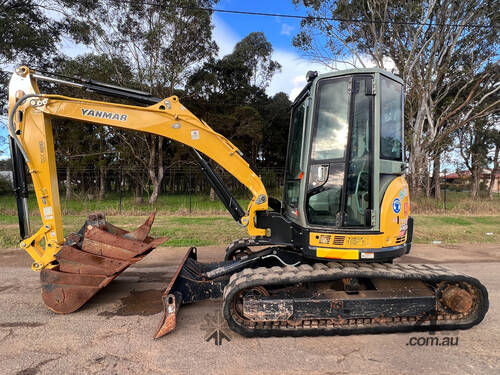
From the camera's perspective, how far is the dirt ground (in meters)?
2.54

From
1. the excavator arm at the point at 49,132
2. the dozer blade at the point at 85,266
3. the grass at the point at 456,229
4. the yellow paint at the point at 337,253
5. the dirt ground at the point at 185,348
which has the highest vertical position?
the excavator arm at the point at 49,132

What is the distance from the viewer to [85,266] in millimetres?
3633

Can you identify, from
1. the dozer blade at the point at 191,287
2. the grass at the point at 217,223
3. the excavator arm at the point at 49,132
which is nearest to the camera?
the dozer blade at the point at 191,287

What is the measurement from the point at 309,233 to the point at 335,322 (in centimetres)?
98

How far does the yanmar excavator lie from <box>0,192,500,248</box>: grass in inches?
→ 157

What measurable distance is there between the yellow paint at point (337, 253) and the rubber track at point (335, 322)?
5.0 inches

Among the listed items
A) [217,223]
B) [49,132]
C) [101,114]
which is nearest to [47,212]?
[49,132]

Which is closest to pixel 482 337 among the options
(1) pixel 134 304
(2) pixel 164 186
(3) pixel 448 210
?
(1) pixel 134 304

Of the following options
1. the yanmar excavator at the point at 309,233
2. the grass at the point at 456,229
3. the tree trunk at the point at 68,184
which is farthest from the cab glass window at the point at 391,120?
the tree trunk at the point at 68,184

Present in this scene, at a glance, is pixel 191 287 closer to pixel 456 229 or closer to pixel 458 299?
pixel 458 299

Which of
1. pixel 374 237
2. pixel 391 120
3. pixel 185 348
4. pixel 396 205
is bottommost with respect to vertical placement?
pixel 185 348

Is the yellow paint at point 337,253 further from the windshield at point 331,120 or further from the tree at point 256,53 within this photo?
the tree at point 256,53

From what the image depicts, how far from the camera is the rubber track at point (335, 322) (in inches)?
119

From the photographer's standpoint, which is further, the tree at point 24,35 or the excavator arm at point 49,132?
the tree at point 24,35
